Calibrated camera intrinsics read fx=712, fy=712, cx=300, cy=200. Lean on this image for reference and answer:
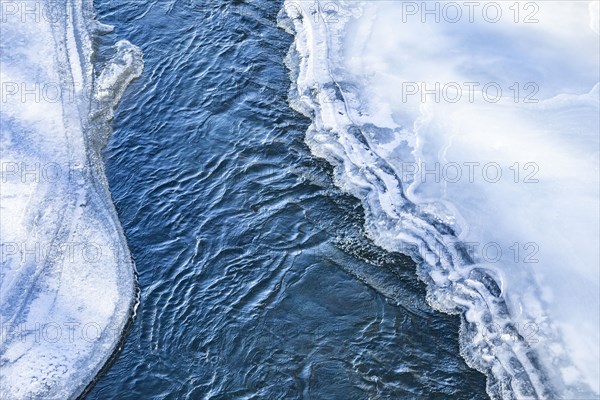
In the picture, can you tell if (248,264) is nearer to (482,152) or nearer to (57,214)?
(57,214)

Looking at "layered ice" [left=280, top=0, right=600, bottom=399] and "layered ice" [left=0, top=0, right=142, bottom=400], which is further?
"layered ice" [left=0, top=0, right=142, bottom=400]

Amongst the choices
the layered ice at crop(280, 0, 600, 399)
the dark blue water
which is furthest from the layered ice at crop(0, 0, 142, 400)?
the layered ice at crop(280, 0, 600, 399)

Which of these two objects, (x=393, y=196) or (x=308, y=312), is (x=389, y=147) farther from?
(x=308, y=312)

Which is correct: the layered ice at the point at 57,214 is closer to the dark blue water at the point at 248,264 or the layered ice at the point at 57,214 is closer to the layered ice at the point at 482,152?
the dark blue water at the point at 248,264

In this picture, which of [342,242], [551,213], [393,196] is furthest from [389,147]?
[551,213]

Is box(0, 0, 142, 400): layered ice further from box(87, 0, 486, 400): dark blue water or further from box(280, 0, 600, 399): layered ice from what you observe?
box(280, 0, 600, 399): layered ice

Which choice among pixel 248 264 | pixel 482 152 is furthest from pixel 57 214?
pixel 482 152
